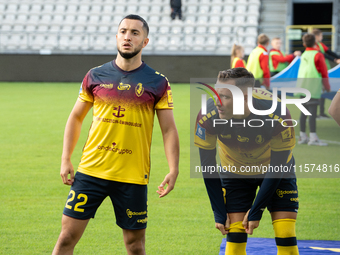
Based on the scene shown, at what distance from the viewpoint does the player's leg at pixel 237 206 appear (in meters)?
3.11

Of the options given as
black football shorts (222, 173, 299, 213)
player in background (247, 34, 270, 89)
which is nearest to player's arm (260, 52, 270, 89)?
player in background (247, 34, 270, 89)

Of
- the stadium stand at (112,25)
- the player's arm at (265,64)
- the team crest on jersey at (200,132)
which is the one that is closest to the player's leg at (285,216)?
the team crest on jersey at (200,132)

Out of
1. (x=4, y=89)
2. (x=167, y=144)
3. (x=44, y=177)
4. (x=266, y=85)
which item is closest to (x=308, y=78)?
(x=266, y=85)

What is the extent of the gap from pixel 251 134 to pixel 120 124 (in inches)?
34.6

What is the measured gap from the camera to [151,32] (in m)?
21.8

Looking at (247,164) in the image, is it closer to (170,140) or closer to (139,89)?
(170,140)

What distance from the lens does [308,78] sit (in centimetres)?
869

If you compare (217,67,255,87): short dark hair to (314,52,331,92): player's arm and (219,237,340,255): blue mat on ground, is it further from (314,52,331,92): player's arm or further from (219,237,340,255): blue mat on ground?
(314,52,331,92): player's arm

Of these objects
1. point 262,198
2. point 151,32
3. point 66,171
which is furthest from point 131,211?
point 151,32

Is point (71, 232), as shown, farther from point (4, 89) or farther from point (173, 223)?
point (4, 89)

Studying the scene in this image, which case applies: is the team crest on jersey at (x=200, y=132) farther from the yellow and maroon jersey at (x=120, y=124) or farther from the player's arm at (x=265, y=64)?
the player's arm at (x=265, y=64)

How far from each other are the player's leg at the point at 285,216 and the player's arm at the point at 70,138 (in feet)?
4.37

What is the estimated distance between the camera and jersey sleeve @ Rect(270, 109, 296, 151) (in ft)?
10.0

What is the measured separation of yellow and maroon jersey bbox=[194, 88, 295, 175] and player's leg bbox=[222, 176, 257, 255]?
4.2 inches
